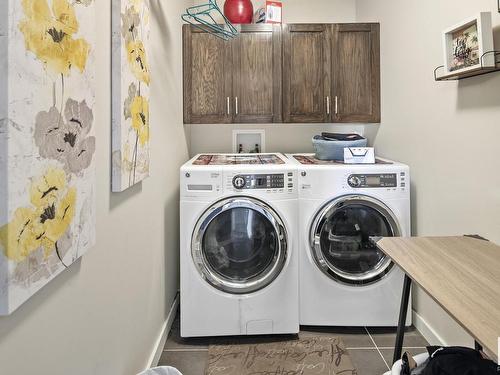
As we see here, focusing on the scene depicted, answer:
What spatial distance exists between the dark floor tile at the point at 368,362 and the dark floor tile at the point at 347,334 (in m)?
0.06

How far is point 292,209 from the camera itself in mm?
2344

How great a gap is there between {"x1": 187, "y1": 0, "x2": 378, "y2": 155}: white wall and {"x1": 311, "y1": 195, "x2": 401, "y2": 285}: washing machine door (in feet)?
3.72

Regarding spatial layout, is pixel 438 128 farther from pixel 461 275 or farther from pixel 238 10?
pixel 238 10

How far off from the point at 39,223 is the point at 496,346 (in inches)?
39.2

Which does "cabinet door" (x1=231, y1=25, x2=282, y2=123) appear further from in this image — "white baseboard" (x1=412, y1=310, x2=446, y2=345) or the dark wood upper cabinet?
"white baseboard" (x1=412, y1=310, x2=446, y2=345)

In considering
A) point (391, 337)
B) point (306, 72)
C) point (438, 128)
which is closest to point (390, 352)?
point (391, 337)

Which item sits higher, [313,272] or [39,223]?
[39,223]

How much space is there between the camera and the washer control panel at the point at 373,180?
2.35 meters

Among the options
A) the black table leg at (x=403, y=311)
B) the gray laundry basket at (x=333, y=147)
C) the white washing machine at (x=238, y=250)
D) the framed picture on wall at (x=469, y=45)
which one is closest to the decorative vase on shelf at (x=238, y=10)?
the gray laundry basket at (x=333, y=147)

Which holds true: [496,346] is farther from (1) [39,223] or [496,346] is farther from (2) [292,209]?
(2) [292,209]

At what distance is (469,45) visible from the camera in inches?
66.3

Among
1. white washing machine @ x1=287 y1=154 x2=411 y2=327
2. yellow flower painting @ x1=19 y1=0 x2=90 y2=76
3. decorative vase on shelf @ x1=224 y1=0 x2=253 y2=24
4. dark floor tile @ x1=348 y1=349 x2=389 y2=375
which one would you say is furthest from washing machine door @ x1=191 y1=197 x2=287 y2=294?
decorative vase on shelf @ x1=224 y1=0 x2=253 y2=24

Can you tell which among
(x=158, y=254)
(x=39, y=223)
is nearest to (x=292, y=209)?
(x=158, y=254)

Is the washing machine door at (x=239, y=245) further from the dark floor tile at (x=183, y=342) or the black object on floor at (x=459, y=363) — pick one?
the black object on floor at (x=459, y=363)
